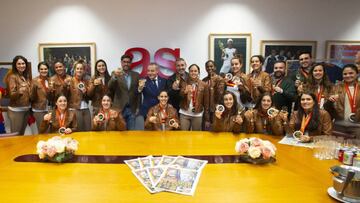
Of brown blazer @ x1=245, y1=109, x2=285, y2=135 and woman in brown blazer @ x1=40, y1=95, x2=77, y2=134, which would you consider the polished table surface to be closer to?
brown blazer @ x1=245, y1=109, x2=285, y2=135

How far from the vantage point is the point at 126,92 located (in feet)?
15.8

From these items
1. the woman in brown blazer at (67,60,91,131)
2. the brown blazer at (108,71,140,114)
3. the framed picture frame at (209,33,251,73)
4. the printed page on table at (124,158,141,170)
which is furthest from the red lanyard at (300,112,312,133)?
the woman in brown blazer at (67,60,91,131)

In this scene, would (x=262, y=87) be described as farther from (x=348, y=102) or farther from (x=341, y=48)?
(x=341, y=48)

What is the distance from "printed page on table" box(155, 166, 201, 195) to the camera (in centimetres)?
195

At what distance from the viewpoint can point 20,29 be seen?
5477 mm

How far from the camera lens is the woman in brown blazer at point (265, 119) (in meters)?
3.32

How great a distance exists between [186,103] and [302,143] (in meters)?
1.94

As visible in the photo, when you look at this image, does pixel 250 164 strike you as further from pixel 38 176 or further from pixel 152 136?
pixel 38 176

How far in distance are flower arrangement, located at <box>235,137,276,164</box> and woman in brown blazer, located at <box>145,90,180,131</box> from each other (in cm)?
146

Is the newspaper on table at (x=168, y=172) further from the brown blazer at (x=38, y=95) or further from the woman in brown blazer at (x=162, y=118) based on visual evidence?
the brown blazer at (x=38, y=95)

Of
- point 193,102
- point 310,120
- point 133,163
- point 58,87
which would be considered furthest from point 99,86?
point 310,120

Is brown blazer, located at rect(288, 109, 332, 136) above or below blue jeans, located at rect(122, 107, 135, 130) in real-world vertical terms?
above

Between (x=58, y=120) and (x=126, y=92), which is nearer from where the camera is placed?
(x=58, y=120)

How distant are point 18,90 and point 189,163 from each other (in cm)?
341
